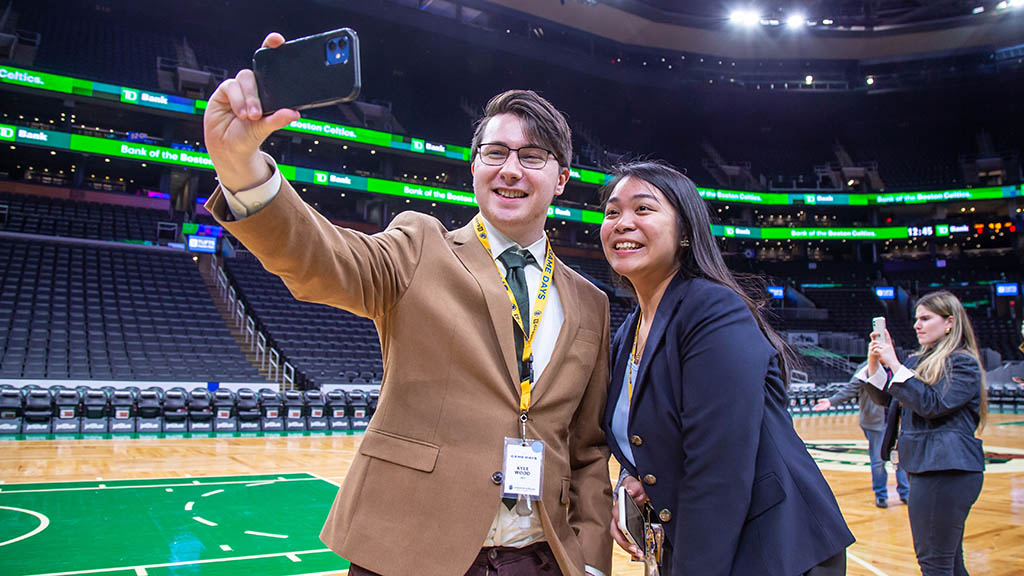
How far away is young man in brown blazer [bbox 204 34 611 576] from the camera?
47.3 inches

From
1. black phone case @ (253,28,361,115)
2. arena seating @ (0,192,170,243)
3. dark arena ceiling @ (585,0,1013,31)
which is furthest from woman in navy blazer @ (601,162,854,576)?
dark arena ceiling @ (585,0,1013,31)

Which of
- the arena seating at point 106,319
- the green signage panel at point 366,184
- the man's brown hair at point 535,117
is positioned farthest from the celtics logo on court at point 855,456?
the arena seating at point 106,319

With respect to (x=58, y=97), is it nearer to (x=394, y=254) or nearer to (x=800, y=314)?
(x=394, y=254)

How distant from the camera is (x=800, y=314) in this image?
31.5 m

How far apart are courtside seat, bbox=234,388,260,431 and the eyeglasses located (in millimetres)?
11739

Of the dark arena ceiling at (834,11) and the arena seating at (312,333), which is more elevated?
the dark arena ceiling at (834,11)

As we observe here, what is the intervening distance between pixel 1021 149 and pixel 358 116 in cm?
3147

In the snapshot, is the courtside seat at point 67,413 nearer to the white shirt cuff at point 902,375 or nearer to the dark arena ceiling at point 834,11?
the white shirt cuff at point 902,375

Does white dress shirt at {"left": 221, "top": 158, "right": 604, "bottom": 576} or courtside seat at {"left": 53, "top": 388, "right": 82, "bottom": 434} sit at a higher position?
white dress shirt at {"left": 221, "top": 158, "right": 604, "bottom": 576}

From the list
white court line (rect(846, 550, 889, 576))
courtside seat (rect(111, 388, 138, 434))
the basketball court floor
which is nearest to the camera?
white court line (rect(846, 550, 889, 576))

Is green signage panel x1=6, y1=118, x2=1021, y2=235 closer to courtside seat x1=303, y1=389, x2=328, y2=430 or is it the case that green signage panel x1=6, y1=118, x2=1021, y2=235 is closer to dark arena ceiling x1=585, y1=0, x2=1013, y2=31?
courtside seat x1=303, y1=389, x2=328, y2=430

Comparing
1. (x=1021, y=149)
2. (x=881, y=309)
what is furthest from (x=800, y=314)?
(x=1021, y=149)

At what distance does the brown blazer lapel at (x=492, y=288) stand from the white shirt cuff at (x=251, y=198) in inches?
19.3

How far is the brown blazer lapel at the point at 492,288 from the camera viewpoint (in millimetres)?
1454
